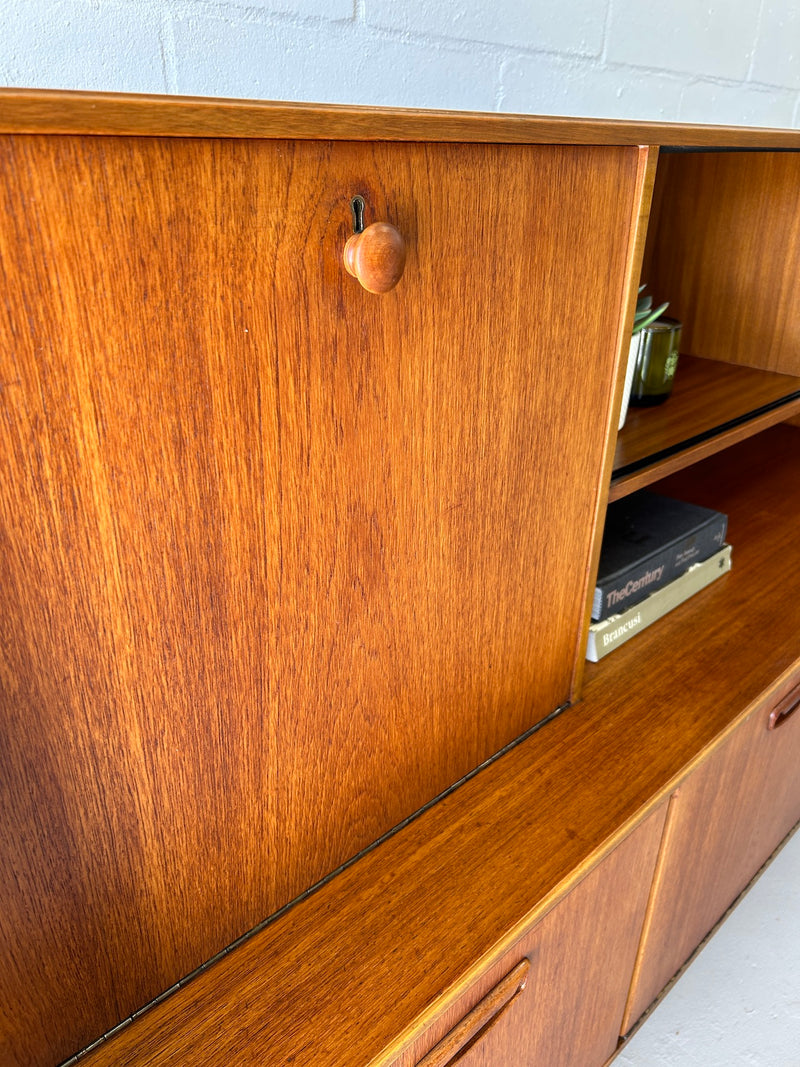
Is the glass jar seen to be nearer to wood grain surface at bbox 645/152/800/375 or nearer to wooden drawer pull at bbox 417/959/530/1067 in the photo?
wood grain surface at bbox 645/152/800/375

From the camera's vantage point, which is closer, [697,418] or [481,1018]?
[481,1018]

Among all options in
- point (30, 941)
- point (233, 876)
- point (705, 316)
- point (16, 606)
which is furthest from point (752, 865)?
point (16, 606)

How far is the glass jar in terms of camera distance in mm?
1106

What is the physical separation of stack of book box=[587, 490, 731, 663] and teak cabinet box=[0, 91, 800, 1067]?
0.34 feet

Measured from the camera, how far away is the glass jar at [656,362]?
3.63 feet

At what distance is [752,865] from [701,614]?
44 cm

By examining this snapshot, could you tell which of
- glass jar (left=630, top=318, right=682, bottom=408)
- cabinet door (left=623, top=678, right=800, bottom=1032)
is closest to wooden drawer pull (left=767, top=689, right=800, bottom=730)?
cabinet door (left=623, top=678, right=800, bottom=1032)

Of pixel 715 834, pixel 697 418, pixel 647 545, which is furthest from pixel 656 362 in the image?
pixel 715 834

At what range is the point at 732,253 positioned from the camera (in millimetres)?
1327

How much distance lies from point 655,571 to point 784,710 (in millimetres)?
260

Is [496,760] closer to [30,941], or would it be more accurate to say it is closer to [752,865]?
[30,941]

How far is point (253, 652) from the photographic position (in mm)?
593

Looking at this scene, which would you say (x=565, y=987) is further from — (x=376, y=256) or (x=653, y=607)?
(x=376, y=256)

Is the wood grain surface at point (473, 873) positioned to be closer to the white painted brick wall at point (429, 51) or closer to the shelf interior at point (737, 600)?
the shelf interior at point (737, 600)
